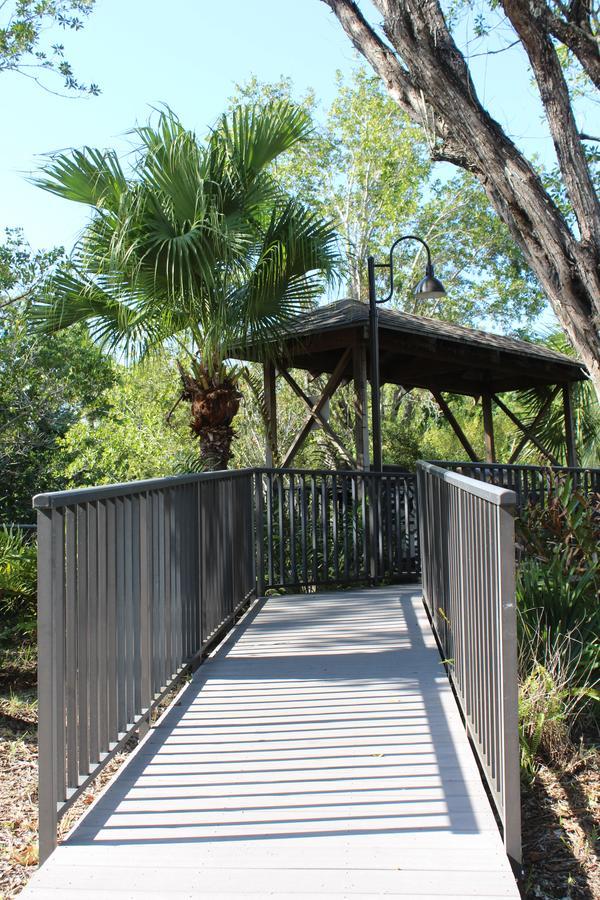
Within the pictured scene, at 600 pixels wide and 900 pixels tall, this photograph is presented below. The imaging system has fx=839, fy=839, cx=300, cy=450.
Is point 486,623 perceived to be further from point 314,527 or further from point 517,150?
point 314,527

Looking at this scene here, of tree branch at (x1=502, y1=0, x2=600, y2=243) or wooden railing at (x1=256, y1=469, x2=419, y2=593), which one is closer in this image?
tree branch at (x1=502, y1=0, x2=600, y2=243)

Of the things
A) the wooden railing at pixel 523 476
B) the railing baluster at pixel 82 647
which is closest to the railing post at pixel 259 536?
the wooden railing at pixel 523 476

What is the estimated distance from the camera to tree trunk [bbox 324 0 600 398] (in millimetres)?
6109

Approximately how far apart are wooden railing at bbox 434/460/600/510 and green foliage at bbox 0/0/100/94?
278 inches

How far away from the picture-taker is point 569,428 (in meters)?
14.9

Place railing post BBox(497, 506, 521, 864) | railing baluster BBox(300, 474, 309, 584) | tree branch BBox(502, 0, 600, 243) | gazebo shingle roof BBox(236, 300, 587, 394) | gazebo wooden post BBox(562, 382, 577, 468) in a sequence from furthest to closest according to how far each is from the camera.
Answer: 1. gazebo wooden post BBox(562, 382, 577, 468)
2. gazebo shingle roof BBox(236, 300, 587, 394)
3. railing baluster BBox(300, 474, 309, 584)
4. tree branch BBox(502, 0, 600, 243)
5. railing post BBox(497, 506, 521, 864)

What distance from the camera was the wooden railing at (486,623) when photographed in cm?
285

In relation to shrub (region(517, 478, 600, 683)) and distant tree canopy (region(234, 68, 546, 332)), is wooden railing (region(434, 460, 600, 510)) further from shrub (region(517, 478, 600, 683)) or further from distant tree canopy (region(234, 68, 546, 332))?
distant tree canopy (region(234, 68, 546, 332))

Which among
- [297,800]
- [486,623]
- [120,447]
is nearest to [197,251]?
[486,623]

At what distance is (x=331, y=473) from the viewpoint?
28.8 ft

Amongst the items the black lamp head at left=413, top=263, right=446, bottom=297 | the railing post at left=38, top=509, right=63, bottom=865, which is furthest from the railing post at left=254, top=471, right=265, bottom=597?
the railing post at left=38, top=509, right=63, bottom=865

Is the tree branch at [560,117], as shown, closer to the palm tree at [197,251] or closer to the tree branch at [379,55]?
the tree branch at [379,55]

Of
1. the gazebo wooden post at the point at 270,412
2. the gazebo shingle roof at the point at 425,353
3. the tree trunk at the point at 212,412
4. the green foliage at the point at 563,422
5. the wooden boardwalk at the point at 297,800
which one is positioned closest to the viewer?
the wooden boardwalk at the point at 297,800

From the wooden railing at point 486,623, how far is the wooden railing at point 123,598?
151 centimetres
